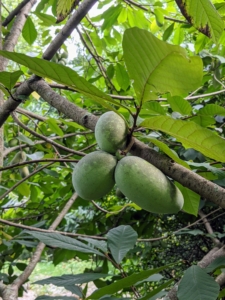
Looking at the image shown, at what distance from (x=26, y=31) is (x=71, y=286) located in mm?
1399

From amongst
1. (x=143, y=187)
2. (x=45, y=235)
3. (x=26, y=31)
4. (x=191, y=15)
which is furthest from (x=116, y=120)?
(x=26, y=31)

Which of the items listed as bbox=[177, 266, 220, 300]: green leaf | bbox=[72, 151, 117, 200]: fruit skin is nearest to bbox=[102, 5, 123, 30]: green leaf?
bbox=[72, 151, 117, 200]: fruit skin

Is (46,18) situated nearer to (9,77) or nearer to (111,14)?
(111,14)

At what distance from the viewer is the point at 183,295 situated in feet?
2.35

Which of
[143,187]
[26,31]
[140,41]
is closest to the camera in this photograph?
[140,41]

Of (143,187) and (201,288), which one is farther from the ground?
(143,187)

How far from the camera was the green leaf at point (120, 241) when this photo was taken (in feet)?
2.97

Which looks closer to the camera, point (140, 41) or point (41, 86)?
point (140, 41)

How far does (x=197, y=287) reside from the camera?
723mm

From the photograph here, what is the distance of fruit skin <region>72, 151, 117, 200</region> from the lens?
67 centimetres

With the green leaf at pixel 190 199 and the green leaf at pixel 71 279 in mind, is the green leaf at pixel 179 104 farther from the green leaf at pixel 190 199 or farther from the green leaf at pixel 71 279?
the green leaf at pixel 71 279

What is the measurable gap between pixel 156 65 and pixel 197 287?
49 cm

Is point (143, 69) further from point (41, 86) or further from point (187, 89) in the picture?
point (41, 86)

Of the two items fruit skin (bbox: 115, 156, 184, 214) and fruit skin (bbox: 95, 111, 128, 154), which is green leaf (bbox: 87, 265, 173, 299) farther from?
fruit skin (bbox: 95, 111, 128, 154)
